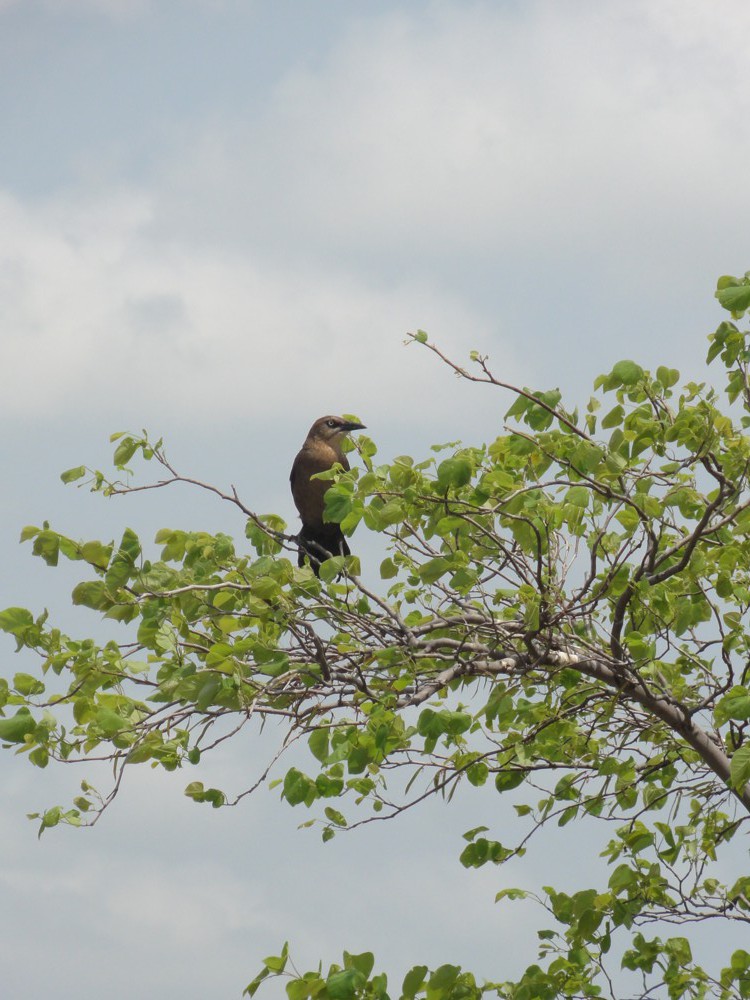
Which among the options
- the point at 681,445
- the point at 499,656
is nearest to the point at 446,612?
the point at 499,656

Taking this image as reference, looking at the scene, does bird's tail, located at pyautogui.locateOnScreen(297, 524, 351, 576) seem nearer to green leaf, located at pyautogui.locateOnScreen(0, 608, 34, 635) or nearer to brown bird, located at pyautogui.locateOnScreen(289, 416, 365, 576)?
brown bird, located at pyautogui.locateOnScreen(289, 416, 365, 576)

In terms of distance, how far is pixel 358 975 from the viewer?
5.70m

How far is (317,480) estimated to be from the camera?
11562mm

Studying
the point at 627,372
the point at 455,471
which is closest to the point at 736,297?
the point at 627,372

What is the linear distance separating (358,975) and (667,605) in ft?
8.61

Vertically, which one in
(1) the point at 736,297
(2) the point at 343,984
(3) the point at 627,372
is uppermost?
(3) the point at 627,372

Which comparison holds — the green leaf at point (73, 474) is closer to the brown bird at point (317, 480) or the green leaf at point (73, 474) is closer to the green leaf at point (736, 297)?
the green leaf at point (736, 297)

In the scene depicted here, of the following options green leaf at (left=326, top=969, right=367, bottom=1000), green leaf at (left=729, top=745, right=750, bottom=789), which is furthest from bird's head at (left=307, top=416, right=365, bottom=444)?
green leaf at (left=729, top=745, right=750, bottom=789)

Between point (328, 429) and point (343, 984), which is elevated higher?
point (328, 429)

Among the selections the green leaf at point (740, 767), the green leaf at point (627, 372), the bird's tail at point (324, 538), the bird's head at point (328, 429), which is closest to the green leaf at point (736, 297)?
the green leaf at point (627, 372)

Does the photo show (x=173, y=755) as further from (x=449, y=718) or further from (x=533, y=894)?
(x=533, y=894)

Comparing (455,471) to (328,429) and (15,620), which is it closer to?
(15,620)

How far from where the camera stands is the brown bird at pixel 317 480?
37.8ft

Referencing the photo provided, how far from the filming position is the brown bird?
11508mm
